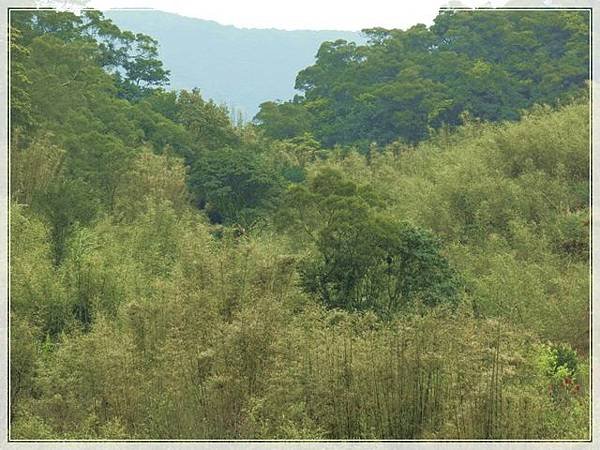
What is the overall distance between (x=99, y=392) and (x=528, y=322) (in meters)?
6.95

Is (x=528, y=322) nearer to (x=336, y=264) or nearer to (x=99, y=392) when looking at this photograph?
(x=336, y=264)

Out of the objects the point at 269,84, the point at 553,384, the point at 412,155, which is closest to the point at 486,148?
the point at 412,155

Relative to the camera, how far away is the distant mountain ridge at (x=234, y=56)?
58094 mm

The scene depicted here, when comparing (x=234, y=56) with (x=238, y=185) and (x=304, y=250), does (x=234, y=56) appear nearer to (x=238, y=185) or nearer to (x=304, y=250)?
(x=238, y=185)

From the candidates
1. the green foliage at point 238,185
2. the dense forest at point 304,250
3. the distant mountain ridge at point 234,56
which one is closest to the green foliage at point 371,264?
the dense forest at point 304,250

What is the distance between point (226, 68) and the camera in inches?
2429

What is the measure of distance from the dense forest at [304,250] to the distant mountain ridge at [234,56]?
22.8m

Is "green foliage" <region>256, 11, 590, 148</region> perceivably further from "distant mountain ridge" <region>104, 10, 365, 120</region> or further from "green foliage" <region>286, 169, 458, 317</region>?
"green foliage" <region>286, 169, 458, 317</region>

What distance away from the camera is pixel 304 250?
16469mm

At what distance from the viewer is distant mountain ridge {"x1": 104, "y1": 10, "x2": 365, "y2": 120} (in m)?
58.1

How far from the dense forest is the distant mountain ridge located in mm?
22820

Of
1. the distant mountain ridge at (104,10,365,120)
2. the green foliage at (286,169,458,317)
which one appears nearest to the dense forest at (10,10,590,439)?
the green foliage at (286,169,458,317)

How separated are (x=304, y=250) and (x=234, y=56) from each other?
163ft

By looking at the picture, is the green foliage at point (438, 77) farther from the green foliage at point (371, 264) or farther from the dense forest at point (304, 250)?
the green foliage at point (371, 264)
